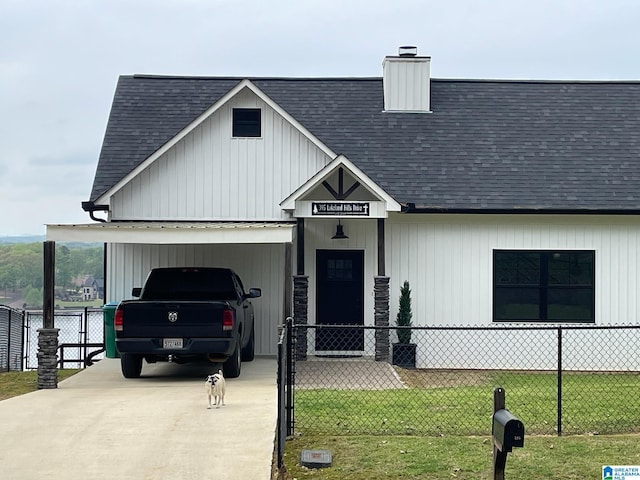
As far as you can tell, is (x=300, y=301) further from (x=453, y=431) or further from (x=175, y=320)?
(x=453, y=431)

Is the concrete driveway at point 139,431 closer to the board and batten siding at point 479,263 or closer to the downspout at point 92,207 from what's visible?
the downspout at point 92,207

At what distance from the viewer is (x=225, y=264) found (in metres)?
21.2

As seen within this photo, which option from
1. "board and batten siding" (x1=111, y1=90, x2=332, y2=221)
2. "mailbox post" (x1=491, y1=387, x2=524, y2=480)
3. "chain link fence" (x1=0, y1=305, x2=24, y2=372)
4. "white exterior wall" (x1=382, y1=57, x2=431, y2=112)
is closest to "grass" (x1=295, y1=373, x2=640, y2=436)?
"mailbox post" (x1=491, y1=387, x2=524, y2=480)

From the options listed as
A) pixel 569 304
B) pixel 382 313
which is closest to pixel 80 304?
pixel 382 313

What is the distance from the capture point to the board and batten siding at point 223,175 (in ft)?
68.8

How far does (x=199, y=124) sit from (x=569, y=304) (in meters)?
8.61

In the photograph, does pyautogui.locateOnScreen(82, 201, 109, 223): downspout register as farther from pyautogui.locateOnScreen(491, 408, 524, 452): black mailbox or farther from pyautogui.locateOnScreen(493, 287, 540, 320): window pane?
pyautogui.locateOnScreen(491, 408, 524, 452): black mailbox

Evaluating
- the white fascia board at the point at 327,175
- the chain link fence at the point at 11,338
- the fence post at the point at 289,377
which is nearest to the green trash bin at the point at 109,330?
the chain link fence at the point at 11,338

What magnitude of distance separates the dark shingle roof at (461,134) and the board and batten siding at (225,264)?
5.26ft

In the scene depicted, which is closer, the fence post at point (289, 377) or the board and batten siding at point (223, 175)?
the fence post at point (289, 377)

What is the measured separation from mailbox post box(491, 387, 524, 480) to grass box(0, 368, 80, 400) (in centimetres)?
946

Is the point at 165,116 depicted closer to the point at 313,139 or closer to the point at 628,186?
the point at 313,139

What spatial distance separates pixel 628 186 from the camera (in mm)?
21375

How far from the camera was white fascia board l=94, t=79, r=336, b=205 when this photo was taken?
20375mm
